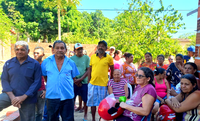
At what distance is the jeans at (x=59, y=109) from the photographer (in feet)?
9.57

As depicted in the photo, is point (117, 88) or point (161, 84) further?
point (161, 84)

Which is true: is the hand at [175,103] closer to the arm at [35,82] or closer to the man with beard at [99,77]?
the man with beard at [99,77]

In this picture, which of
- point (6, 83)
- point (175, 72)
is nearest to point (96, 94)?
point (6, 83)

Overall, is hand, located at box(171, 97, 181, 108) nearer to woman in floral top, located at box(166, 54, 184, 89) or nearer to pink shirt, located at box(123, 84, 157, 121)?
pink shirt, located at box(123, 84, 157, 121)

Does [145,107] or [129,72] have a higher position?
[129,72]

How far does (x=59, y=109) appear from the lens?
301 cm

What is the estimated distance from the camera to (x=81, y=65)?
4.59m

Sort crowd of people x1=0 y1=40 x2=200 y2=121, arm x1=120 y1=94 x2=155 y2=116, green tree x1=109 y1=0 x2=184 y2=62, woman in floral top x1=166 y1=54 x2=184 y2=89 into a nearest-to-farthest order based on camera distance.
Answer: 1. arm x1=120 y1=94 x2=155 y2=116
2. crowd of people x1=0 y1=40 x2=200 y2=121
3. woman in floral top x1=166 y1=54 x2=184 y2=89
4. green tree x1=109 y1=0 x2=184 y2=62

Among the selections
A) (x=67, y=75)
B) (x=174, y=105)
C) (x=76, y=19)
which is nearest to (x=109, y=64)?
(x=67, y=75)

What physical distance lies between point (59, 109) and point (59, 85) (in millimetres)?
453

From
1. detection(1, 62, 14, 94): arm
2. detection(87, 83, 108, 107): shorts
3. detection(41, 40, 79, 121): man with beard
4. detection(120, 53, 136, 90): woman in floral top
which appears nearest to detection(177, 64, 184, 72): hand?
detection(120, 53, 136, 90): woman in floral top

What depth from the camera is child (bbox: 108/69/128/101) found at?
12.9 ft

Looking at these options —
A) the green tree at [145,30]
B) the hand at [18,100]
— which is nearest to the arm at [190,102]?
the hand at [18,100]

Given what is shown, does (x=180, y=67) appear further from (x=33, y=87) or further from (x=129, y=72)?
(x=33, y=87)
